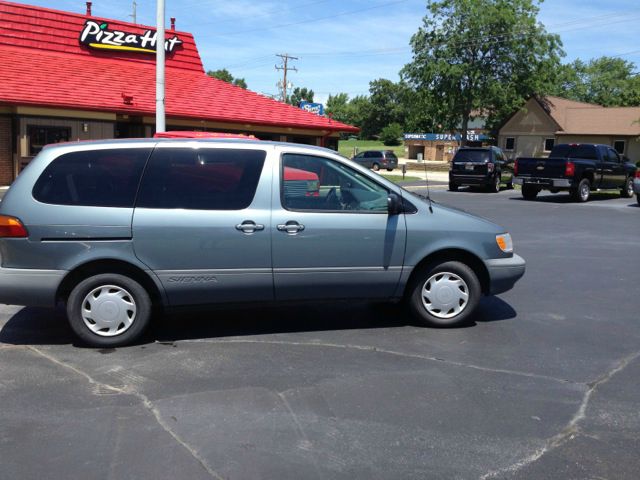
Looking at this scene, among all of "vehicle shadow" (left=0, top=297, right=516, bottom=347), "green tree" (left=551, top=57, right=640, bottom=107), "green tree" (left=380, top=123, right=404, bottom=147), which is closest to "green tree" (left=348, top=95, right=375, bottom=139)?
"green tree" (left=380, top=123, right=404, bottom=147)

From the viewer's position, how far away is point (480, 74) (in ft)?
154

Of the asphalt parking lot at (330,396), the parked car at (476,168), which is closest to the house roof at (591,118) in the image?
the parked car at (476,168)

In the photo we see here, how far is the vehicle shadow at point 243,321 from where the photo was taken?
5672mm

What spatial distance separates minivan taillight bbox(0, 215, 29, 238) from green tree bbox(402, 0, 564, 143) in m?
43.9

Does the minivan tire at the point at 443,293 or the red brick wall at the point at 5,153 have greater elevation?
the red brick wall at the point at 5,153

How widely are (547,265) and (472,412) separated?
5754 mm

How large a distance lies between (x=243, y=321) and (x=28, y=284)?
195 cm

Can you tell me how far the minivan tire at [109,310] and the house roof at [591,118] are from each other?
163ft

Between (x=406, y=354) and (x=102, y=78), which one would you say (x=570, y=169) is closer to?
(x=102, y=78)

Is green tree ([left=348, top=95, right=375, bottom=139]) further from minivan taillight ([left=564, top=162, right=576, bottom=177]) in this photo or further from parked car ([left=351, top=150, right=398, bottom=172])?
minivan taillight ([left=564, top=162, right=576, bottom=177])

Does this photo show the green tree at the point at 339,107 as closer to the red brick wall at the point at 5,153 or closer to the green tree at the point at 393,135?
the green tree at the point at 393,135

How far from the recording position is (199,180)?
213 inches

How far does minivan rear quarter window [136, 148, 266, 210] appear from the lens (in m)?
5.35

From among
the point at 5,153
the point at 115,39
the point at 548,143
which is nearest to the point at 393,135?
the point at 548,143
